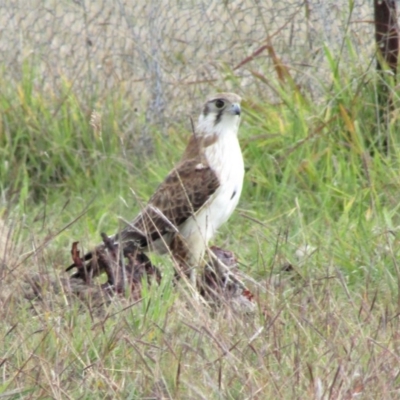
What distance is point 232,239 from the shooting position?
568cm

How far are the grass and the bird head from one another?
0.32 metres

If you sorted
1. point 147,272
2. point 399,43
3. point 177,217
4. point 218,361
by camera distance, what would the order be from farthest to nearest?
point 399,43 → point 177,217 → point 147,272 → point 218,361

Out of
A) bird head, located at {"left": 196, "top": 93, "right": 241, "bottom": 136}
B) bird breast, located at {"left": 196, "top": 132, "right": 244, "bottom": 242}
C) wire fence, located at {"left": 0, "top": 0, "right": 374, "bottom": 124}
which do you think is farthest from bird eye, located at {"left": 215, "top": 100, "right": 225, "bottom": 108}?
wire fence, located at {"left": 0, "top": 0, "right": 374, "bottom": 124}

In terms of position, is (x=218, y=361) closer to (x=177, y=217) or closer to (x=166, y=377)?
(x=166, y=377)

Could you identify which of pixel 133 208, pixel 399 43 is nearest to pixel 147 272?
pixel 133 208

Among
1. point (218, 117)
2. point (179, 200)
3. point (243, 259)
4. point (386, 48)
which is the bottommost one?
point (243, 259)

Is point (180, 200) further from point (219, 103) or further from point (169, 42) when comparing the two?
point (169, 42)

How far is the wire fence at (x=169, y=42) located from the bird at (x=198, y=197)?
111cm

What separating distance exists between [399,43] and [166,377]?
10.5 ft

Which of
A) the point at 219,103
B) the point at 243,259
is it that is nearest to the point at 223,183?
the point at 243,259

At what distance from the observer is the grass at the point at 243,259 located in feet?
11.3

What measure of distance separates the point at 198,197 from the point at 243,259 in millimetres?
350

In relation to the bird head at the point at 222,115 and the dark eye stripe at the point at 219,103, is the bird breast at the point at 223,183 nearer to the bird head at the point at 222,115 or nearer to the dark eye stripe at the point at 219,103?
the bird head at the point at 222,115

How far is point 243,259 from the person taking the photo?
5.32 metres
